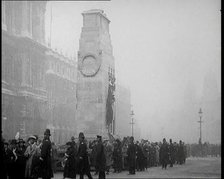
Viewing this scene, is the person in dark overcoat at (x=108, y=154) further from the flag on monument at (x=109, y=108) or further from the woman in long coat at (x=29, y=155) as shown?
the woman in long coat at (x=29, y=155)

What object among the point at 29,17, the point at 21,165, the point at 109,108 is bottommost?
the point at 21,165

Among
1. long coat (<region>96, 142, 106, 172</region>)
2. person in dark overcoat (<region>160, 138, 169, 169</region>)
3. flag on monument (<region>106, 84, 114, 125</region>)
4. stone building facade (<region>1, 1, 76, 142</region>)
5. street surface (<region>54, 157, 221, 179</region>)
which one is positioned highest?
stone building facade (<region>1, 1, 76, 142</region>)

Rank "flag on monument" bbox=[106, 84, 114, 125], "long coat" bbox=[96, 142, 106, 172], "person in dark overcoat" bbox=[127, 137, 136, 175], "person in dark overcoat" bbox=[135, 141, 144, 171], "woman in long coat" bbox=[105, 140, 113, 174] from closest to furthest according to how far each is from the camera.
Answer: "long coat" bbox=[96, 142, 106, 172], "person in dark overcoat" bbox=[127, 137, 136, 175], "woman in long coat" bbox=[105, 140, 113, 174], "person in dark overcoat" bbox=[135, 141, 144, 171], "flag on monument" bbox=[106, 84, 114, 125]

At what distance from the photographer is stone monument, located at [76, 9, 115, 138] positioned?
24984 millimetres

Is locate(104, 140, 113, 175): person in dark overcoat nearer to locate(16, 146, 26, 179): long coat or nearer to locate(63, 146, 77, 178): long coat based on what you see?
locate(63, 146, 77, 178): long coat

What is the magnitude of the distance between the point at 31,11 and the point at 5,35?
6.13m

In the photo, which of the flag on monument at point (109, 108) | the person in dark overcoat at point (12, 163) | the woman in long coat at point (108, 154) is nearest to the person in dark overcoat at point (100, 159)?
the person in dark overcoat at point (12, 163)

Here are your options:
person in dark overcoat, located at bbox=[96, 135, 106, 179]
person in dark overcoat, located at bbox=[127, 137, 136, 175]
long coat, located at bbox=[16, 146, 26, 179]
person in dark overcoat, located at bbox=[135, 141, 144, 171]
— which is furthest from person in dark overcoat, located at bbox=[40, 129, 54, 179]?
person in dark overcoat, located at bbox=[135, 141, 144, 171]

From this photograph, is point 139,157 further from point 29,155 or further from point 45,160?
point 29,155

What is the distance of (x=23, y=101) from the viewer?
144 ft

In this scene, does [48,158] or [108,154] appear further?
[108,154]

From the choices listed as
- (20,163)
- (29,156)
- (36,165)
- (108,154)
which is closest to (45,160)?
(36,165)

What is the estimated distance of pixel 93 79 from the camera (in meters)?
25.3

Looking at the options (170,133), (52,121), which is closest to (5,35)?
(52,121)
